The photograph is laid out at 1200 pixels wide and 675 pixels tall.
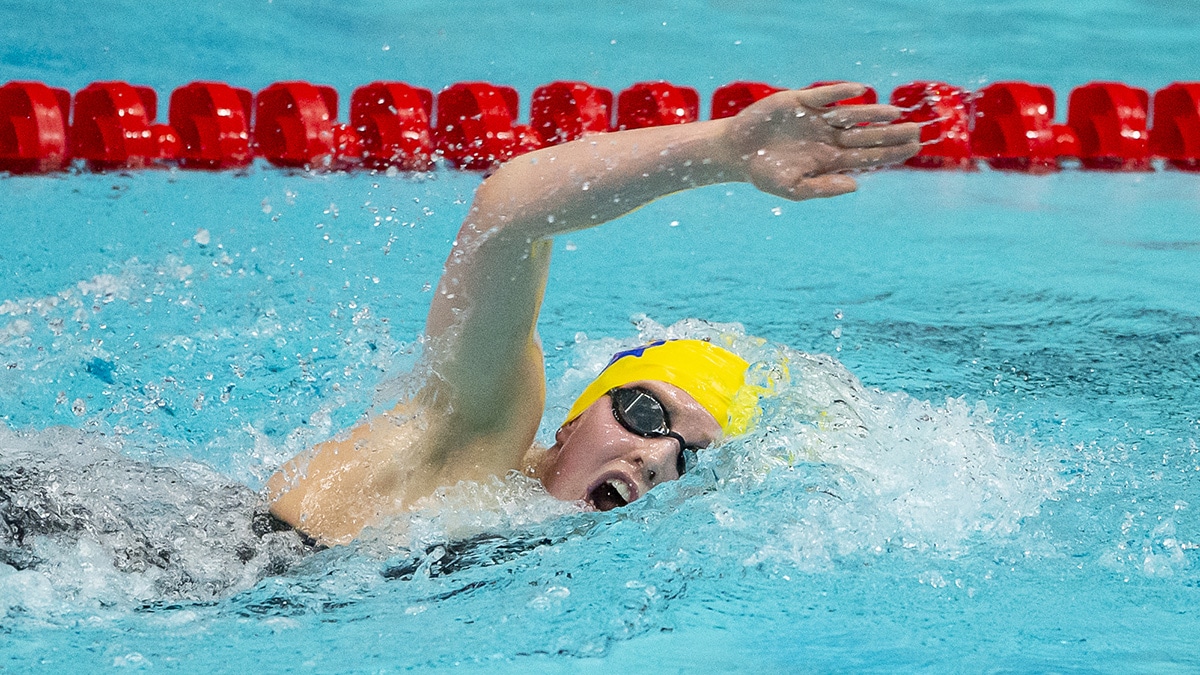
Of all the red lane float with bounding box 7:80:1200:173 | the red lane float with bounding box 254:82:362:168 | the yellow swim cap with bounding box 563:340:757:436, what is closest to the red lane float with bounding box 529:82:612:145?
the red lane float with bounding box 7:80:1200:173

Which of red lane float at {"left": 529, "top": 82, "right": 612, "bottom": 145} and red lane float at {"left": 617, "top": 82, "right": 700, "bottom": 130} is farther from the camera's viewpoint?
red lane float at {"left": 617, "top": 82, "right": 700, "bottom": 130}

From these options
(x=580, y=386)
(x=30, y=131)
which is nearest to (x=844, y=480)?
(x=580, y=386)

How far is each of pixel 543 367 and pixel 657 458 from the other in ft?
0.71

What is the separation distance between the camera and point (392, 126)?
507 centimetres

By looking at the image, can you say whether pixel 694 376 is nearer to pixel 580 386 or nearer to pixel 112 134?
pixel 580 386

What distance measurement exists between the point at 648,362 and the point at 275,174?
3340 mm

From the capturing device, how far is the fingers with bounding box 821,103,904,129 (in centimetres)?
134

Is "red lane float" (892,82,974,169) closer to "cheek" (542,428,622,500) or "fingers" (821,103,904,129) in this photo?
"cheek" (542,428,622,500)

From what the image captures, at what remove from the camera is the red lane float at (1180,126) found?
5.46 metres

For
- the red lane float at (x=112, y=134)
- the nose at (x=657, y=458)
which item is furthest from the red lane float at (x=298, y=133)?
the nose at (x=657, y=458)

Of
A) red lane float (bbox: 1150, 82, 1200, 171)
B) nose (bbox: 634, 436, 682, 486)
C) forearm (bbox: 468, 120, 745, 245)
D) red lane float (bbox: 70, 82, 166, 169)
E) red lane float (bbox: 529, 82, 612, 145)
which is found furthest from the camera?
red lane float (bbox: 1150, 82, 1200, 171)

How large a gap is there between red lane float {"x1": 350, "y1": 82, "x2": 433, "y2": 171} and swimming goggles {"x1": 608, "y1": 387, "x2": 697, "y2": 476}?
3.38m

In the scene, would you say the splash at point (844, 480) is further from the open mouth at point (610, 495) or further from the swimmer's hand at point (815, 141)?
the swimmer's hand at point (815, 141)

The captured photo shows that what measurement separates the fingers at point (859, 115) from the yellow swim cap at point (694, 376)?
609 mm
